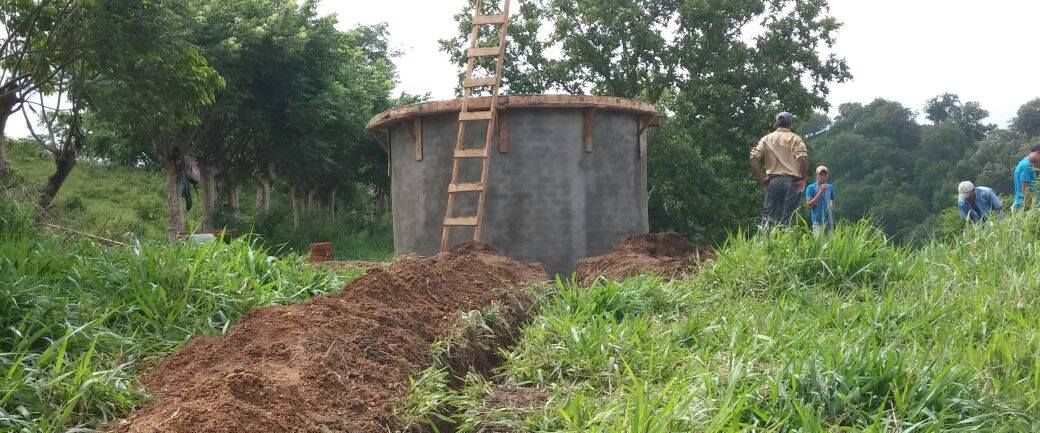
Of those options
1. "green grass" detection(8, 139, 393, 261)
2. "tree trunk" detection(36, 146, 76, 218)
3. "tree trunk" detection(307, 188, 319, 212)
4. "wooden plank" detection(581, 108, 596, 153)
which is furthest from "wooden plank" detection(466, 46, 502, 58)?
"tree trunk" detection(307, 188, 319, 212)

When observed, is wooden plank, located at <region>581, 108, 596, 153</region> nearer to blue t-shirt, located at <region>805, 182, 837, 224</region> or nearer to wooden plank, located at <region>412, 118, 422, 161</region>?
wooden plank, located at <region>412, 118, 422, 161</region>

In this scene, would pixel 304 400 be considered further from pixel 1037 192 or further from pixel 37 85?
pixel 37 85

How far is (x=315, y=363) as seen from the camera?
363cm

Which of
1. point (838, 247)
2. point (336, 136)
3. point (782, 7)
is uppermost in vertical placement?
point (782, 7)

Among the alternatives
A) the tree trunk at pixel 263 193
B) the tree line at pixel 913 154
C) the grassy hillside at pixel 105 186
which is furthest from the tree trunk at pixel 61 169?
the tree line at pixel 913 154

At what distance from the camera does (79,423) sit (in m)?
3.33

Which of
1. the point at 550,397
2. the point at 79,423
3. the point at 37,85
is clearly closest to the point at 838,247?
the point at 550,397

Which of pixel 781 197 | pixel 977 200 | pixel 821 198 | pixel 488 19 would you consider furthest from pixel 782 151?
pixel 488 19

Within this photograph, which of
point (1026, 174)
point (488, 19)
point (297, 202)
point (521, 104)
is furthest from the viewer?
point (297, 202)

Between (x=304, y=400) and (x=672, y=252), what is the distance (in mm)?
6872

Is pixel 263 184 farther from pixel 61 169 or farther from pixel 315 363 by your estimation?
pixel 315 363

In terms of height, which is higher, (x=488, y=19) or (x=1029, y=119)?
(x=1029, y=119)

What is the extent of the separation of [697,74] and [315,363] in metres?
19.5

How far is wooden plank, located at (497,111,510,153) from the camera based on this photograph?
10.3m
